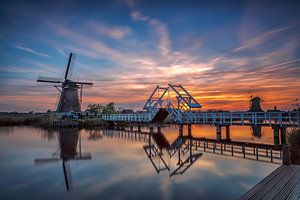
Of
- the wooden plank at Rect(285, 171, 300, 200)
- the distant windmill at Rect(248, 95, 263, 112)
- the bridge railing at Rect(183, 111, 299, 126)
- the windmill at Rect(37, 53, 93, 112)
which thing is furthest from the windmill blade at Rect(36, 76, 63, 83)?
the wooden plank at Rect(285, 171, 300, 200)

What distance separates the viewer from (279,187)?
240 inches

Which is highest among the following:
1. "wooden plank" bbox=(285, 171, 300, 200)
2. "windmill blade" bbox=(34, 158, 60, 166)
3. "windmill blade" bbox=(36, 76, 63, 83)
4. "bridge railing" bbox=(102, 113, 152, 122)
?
"windmill blade" bbox=(36, 76, 63, 83)

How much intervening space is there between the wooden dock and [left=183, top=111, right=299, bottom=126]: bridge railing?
11.0m

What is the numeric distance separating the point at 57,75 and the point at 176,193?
4357cm

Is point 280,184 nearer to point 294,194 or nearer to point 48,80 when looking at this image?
point 294,194

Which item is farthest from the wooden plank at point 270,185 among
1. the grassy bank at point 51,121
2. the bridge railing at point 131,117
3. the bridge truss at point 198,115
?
the grassy bank at point 51,121

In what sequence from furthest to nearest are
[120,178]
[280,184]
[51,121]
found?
1. [51,121]
2. [120,178]
3. [280,184]

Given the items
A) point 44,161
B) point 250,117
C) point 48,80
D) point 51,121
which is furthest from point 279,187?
point 48,80

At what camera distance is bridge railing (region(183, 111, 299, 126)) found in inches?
674

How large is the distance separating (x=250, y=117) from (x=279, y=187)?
1448cm

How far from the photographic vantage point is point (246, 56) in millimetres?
19938

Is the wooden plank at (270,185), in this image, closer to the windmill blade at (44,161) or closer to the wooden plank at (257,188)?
the wooden plank at (257,188)

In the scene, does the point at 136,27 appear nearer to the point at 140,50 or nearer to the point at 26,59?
the point at 140,50

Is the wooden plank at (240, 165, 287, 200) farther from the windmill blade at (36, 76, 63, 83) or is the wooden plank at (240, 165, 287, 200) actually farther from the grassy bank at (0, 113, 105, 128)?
the windmill blade at (36, 76, 63, 83)
